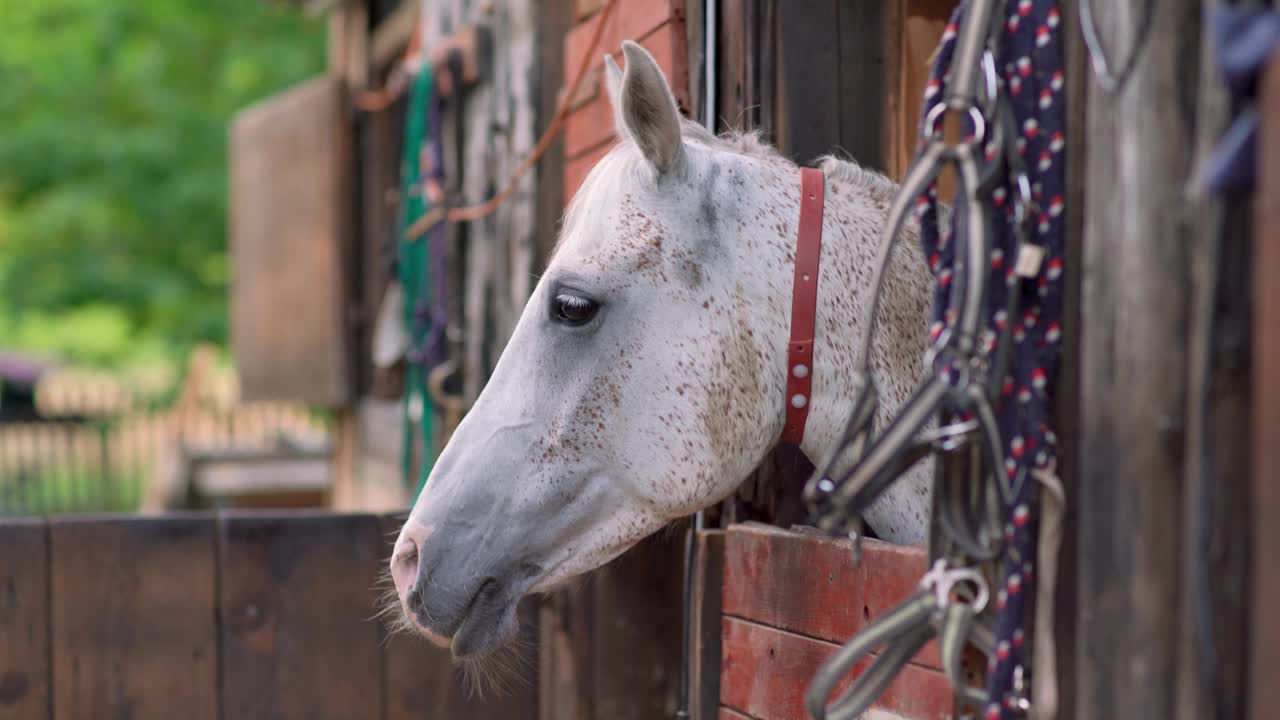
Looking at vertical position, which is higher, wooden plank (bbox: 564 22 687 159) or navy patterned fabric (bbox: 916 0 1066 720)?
wooden plank (bbox: 564 22 687 159)

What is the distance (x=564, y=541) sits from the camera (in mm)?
1806

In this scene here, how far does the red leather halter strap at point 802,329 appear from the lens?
1.82 m

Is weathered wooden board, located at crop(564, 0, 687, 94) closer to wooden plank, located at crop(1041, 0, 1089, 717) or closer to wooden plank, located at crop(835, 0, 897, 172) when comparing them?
wooden plank, located at crop(835, 0, 897, 172)

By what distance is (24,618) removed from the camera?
2514 millimetres

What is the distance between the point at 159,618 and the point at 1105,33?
215cm

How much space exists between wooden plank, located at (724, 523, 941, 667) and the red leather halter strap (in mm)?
197

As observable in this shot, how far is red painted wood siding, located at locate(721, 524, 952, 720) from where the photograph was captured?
167cm

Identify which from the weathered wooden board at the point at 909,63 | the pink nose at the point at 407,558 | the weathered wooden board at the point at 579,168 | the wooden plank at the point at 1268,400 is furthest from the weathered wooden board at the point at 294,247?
the wooden plank at the point at 1268,400

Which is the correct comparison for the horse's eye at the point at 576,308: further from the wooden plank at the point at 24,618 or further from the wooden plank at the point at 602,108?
the wooden plank at the point at 24,618

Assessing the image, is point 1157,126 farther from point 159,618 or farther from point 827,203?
point 159,618

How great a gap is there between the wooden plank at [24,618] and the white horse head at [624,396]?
1126 millimetres

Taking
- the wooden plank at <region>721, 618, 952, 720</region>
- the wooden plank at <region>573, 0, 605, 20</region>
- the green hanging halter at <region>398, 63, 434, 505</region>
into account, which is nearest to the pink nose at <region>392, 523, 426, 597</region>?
the wooden plank at <region>721, 618, 952, 720</region>

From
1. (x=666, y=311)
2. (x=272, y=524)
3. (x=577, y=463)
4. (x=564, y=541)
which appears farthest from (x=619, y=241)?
(x=272, y=524)

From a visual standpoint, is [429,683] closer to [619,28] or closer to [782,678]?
[782,678]
